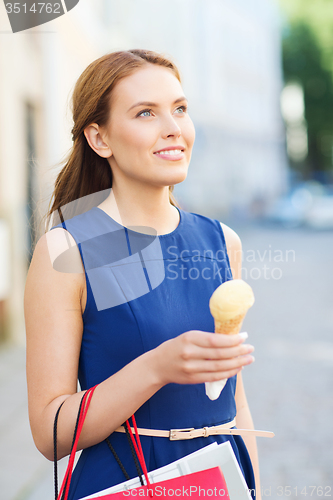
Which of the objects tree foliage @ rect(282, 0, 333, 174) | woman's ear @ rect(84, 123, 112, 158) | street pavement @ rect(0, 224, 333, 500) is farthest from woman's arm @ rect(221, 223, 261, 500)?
tree foliage @ rect(282, 0, 333, 174)

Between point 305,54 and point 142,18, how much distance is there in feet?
72.0

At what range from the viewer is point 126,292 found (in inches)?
55.3

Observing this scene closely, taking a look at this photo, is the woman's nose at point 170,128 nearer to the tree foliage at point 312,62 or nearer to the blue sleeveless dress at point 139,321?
the blue sleeveless dress at point 139,321

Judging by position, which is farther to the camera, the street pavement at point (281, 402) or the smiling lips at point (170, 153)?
the street pavement at point (281, 402)

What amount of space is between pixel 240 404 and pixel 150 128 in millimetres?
929

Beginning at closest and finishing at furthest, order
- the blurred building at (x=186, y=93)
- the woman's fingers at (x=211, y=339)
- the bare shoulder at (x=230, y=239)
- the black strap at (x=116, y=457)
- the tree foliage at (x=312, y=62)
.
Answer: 1. the woman's fingers at (x=211, y=339)
2. the black strap at (x=116, y=457)
3. the bare shoulder at (x=230, y=239)
4. the blurred building at (x=186, y=93)
5. the tree foliage at (x=312, y=62)

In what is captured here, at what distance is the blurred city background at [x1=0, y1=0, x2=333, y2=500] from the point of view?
160 inches

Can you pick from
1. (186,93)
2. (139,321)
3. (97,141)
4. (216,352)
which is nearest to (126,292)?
(139,321)

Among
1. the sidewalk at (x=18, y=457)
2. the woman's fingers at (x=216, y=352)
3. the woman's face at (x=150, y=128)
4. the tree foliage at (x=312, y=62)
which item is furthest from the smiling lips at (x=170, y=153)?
the tree foliage at (x=312, y=62)

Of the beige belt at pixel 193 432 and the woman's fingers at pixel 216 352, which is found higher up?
the woman's fingers at pixel 216 352

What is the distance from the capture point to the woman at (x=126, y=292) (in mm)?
1279

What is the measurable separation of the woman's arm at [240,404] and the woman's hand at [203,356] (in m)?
0.63

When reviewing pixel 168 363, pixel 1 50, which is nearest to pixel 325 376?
pixel 168 363

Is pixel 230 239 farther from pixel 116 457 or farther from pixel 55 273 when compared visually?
pixel 116 457
